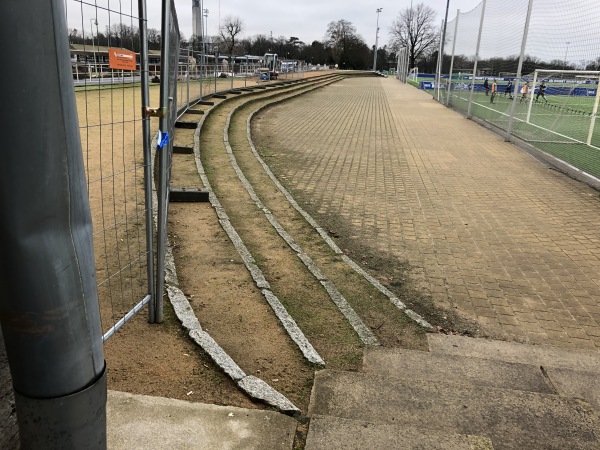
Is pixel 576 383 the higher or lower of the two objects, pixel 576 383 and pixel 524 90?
the lower

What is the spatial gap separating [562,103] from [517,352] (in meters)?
19.6

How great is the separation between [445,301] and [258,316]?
6.38ft

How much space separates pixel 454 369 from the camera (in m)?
3.29

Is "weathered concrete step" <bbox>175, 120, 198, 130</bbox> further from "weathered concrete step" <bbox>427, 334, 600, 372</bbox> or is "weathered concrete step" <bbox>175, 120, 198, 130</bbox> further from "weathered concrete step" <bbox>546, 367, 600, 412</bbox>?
"weathered concrete step" <bbox>546, 367, 600, 412</bbox>

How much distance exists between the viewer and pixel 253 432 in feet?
7.27

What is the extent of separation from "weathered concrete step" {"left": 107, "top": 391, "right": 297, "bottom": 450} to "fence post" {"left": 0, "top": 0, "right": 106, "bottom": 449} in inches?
27.4

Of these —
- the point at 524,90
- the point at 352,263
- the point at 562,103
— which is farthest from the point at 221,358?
the point at 562,103

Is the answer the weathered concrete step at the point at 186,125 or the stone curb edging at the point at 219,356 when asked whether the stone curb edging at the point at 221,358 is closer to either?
the stone curb edging at the point at 219,356

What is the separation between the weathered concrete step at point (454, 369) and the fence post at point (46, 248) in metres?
2.07

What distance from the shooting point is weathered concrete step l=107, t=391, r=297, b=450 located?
82.5 inches

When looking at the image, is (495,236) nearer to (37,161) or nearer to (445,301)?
(445,301)

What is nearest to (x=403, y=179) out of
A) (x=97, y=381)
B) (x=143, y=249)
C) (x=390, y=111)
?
(x=143, y=249)

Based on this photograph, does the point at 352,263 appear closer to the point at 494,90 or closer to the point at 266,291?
the point at 266,291

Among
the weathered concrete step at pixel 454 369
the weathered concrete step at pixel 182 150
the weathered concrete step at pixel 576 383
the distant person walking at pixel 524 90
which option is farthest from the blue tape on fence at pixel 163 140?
the distant person walking at pixel 524 90
